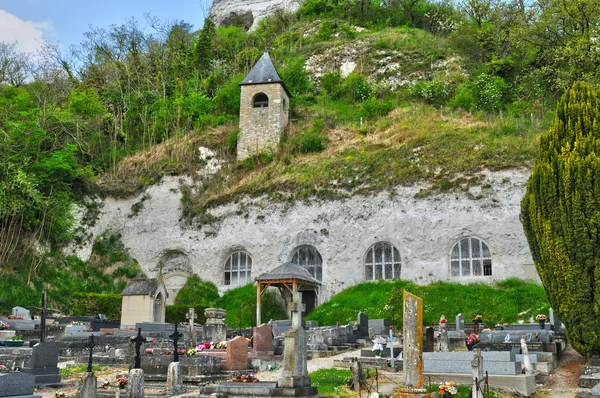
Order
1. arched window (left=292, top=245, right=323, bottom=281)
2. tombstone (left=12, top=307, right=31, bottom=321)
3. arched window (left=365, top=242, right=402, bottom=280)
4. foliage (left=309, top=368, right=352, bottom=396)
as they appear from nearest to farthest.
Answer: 1. foliage (left=309, top=368, right=352, bottom=396)
2. tombstone (left=12, top=307, right=31, bottom=321)
3. arched window (left=365, top=242, right=402, bottom=280)
4. arched window (left=292, top=245, right=323, bottom=281)

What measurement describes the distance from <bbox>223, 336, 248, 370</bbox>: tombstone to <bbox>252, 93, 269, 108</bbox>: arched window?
82.9 feet

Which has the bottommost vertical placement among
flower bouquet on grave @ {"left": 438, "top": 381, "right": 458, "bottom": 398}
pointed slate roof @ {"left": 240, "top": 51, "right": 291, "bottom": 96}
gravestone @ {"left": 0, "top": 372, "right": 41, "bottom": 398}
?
flower bouquet on grave @ {"left": 438, "top": 381, "right": 458, "bottom": 398}

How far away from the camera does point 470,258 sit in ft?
92.0

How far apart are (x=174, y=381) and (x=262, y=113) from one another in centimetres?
2679

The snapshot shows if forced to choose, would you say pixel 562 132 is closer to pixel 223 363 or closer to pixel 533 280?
pixel 223 363

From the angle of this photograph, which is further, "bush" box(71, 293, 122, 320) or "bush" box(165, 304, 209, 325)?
"bush" box(165, 304, 209, 325)

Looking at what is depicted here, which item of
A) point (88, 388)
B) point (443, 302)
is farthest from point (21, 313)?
point (443, 302)

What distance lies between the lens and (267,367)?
50.7 ft

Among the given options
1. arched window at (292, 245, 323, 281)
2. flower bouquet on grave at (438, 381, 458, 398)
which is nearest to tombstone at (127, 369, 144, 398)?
flower bouquet on grave at (438, 381, 458, 398)

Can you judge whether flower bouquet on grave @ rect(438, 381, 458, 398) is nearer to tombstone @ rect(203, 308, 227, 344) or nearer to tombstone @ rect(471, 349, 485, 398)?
tombstone @ rect(471, 349, 485, 398)

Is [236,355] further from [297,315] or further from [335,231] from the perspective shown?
[335,231]

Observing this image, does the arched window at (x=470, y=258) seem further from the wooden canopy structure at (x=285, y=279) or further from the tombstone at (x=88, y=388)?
the tombstone at (x=88, y=388)

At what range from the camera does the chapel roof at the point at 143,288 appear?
24.4m

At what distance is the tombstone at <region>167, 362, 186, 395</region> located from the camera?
1210cm
